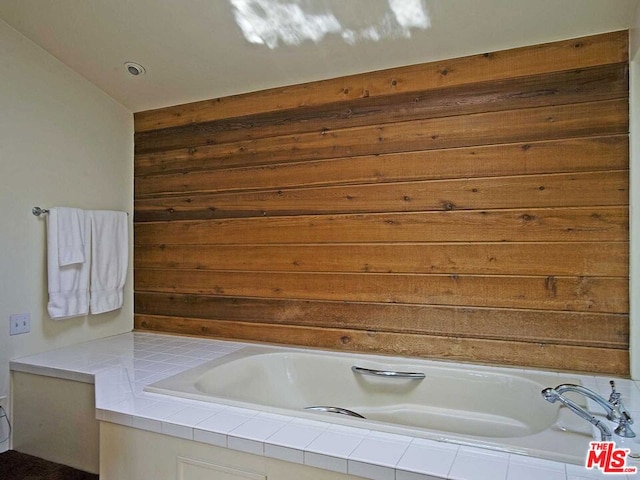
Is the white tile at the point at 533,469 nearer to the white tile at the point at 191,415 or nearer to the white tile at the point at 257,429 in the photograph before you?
the white tile at the point at 257,429

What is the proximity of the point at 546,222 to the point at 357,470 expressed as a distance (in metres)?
1.55

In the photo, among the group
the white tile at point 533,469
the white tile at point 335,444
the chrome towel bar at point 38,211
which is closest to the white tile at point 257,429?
the white tile at point 335,444

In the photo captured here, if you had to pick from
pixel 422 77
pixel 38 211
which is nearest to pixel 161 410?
pixel 38 211

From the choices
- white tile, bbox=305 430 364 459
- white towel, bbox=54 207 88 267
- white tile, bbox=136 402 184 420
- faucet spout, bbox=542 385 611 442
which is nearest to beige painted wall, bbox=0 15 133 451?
white towel, bbox=54 207 88 267

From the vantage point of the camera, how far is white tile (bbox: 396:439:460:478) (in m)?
1.26

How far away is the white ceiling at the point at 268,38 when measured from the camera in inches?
79.3

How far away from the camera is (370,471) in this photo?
4.28ft

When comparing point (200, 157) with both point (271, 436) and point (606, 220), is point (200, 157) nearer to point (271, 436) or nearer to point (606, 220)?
point (271, 436)

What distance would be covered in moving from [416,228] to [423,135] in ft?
1.74

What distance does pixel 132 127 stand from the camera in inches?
131

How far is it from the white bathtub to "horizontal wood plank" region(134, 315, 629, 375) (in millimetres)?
84

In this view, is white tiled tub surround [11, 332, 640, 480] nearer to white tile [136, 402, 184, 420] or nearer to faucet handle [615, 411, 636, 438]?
white tile [136, 402, 184, 420]

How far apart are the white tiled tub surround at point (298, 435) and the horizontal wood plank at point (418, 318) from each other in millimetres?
211

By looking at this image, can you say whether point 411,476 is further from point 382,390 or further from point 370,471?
point 382,390
